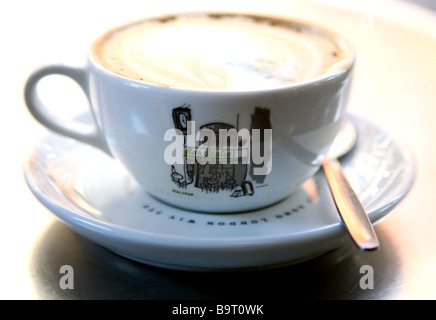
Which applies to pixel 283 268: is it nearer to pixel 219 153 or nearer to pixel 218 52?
pixel 219 153

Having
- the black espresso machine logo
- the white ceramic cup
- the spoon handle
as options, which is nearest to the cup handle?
the white ceramic cup

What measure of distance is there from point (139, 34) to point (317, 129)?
29 centimetres

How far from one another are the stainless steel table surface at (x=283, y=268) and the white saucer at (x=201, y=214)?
25mm

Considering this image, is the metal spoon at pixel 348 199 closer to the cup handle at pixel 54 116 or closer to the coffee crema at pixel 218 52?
the coffee crema at pixel 218 52

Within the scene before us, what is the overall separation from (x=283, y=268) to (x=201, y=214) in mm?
115

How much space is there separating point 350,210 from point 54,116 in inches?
15.0

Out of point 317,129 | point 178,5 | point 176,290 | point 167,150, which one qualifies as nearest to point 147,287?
point 176,290

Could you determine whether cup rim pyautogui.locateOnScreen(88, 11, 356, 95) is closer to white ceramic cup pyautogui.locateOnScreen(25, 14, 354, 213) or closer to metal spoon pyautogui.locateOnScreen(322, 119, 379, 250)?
white ceramic cup pyautogui.locateOnScreen(25, 14, 354, 213)

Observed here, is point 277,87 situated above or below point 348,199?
above

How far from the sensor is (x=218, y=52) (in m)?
0.67

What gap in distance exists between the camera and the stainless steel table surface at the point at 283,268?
531mm

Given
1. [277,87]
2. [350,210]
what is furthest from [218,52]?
[350,210]

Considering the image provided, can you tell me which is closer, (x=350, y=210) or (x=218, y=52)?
(x=350, y=210)

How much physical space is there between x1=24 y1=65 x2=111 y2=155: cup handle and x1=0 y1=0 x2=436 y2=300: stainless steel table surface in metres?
0.02
